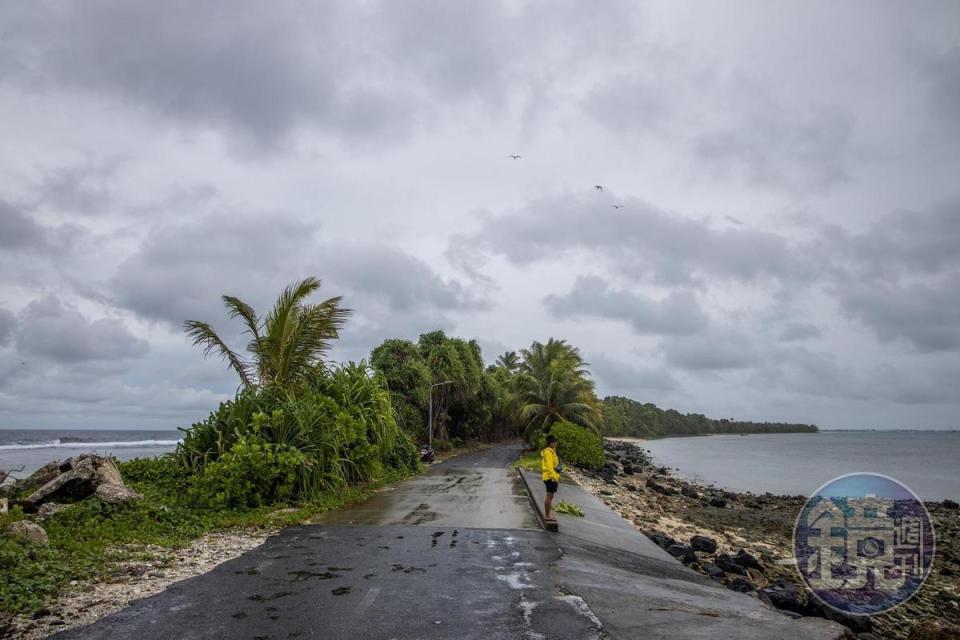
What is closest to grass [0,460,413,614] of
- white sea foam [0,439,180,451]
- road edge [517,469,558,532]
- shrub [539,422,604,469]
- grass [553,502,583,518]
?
road edge [517,469,558,532]

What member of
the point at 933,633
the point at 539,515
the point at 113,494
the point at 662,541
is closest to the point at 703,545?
the point at 662,541

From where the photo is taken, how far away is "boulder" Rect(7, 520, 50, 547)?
7.57 metres

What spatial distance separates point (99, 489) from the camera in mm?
10383

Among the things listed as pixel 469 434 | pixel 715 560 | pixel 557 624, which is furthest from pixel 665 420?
pixel 557 624

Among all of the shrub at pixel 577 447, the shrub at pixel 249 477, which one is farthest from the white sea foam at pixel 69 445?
the shrub at pixel 249 477

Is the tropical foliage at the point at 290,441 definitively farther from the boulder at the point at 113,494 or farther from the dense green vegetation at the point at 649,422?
the dense green vegetation at the point at 649,422

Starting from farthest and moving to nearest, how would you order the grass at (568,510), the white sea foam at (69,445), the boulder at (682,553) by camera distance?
the white sea foam at (69,445)
the grass at (568,510)
the boulder at (682,553)

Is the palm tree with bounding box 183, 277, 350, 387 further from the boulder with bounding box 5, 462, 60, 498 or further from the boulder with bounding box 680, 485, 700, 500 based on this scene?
the boulder with bounding box 680, 485, 700, 500

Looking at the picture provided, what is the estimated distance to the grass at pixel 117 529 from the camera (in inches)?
244

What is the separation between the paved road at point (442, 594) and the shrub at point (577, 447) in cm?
2220

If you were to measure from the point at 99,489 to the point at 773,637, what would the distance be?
10.4m

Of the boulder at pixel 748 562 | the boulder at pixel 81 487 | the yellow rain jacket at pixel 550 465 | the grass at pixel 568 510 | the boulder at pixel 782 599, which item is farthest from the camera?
the boulder at pixel 748 562

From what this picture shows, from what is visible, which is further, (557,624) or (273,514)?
(273,514)

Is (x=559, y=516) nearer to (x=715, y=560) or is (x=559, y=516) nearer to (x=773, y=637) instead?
(x=715, y=560)
